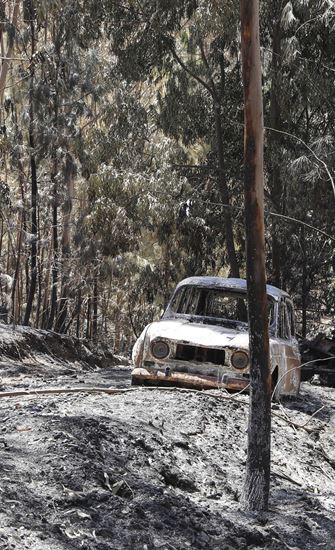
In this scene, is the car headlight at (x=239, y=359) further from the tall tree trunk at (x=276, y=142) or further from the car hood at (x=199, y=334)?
the tall tree trunk at (x=276, y=142)

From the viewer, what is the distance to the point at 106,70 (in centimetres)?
2814

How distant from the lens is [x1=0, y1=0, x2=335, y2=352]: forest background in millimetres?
23078

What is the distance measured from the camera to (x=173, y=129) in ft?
86.0

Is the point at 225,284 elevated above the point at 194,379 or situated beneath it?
elevated above

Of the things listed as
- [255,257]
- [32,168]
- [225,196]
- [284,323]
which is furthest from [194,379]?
[32,168]

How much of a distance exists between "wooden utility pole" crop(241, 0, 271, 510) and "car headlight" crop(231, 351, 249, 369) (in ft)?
12.4

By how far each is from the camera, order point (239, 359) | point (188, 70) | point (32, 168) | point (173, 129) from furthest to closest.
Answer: point (32, 168) < point (173, 129) < point (188, 70) < point (239, 359)

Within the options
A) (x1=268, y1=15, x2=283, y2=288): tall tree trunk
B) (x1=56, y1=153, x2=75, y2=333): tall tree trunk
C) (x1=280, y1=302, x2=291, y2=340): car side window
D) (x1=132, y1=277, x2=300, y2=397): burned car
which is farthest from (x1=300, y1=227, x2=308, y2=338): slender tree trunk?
(x1=132, y1=277, x2=300, y2=397): burned car

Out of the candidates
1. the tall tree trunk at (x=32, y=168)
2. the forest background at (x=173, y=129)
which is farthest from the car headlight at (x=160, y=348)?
the tall tree trunk at (x=32, y=168)

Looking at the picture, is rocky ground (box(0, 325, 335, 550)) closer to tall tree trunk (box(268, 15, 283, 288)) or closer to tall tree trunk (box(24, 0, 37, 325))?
tall tree trunk (box(268, 15, 283, 288))

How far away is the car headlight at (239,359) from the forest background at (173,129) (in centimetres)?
1018

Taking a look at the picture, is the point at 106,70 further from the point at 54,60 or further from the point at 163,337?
the point at 163,337

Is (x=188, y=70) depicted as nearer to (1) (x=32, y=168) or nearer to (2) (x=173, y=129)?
(2) (x=173, y=129)

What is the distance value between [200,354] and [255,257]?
4300 millimetres
